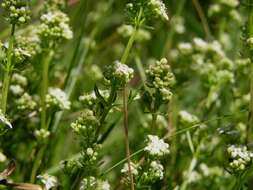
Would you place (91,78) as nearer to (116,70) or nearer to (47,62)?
(47,62)

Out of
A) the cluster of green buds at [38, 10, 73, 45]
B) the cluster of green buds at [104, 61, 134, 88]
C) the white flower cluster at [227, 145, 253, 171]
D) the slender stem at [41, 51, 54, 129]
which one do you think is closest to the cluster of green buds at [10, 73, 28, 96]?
the slender stem at [41, 51, 54, 129]

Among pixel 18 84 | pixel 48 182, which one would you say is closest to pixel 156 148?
pixel 48 182

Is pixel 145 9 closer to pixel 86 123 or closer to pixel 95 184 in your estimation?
pixel 86 123

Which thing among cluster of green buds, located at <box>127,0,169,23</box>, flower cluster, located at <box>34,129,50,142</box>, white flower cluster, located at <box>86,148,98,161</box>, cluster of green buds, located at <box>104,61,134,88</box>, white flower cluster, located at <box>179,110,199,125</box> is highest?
cluster of green buds, located at <box>127,0,169,23</box>

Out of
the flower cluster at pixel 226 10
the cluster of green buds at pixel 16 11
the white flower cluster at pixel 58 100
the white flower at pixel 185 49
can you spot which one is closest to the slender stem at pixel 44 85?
the white flower cluster at pixel 58 100

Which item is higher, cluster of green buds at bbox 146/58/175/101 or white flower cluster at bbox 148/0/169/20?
white flower cluster at bbox 148/0/169/20

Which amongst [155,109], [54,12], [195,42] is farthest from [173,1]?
[155,109]

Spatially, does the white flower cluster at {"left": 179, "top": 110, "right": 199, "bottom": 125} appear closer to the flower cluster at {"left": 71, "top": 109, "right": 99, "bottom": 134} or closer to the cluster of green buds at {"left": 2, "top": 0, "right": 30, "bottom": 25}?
the flower cluster at {"left": 71, "top": 109, "right": 99, "bottom": 134}
